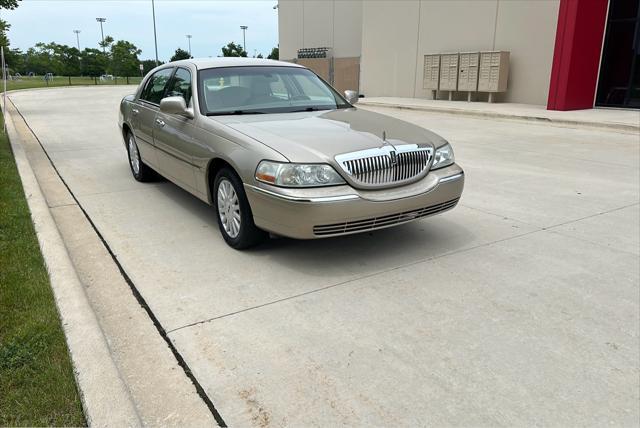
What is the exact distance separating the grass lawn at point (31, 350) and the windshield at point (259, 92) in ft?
6.65

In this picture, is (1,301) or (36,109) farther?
(36,109)

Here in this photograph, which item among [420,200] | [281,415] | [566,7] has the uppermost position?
[566,7]

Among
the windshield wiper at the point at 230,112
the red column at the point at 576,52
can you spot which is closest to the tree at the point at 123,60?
the red column at the point at 576,52

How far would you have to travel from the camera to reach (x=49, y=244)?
4461 millimetres

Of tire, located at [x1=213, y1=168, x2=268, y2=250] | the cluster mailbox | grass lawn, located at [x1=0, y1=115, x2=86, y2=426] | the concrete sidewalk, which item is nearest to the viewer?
grass lawn, located at [x1=0, y1=115, x2=86, y2=426]

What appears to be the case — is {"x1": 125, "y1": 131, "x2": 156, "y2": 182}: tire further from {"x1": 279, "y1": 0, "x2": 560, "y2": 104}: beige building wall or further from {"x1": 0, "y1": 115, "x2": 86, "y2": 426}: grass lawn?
{"x1": 279, "y1": 0, "x2": 560, "y2": 104}: beige building wall

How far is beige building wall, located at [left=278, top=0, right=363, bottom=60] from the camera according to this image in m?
29.8

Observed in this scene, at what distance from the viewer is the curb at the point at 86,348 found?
242 cm

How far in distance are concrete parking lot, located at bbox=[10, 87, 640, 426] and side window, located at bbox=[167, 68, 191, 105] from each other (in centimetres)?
124

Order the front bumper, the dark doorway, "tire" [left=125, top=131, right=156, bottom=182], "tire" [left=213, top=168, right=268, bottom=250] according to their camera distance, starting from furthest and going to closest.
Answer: the dark doorway, "tire" [left=125, top=131, right=156, bottom=182], "tire" [left=213, top=168, right=268, bottom=250], the front bumper

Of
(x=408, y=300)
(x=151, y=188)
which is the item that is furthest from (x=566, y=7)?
(x=408, y=300)

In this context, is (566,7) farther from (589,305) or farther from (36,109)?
(36,109)

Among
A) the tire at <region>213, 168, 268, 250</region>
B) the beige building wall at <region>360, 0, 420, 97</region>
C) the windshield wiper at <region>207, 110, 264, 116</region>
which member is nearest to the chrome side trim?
the tire at <region>213, 168, 268, 250</region>

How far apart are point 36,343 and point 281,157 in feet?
6.47
